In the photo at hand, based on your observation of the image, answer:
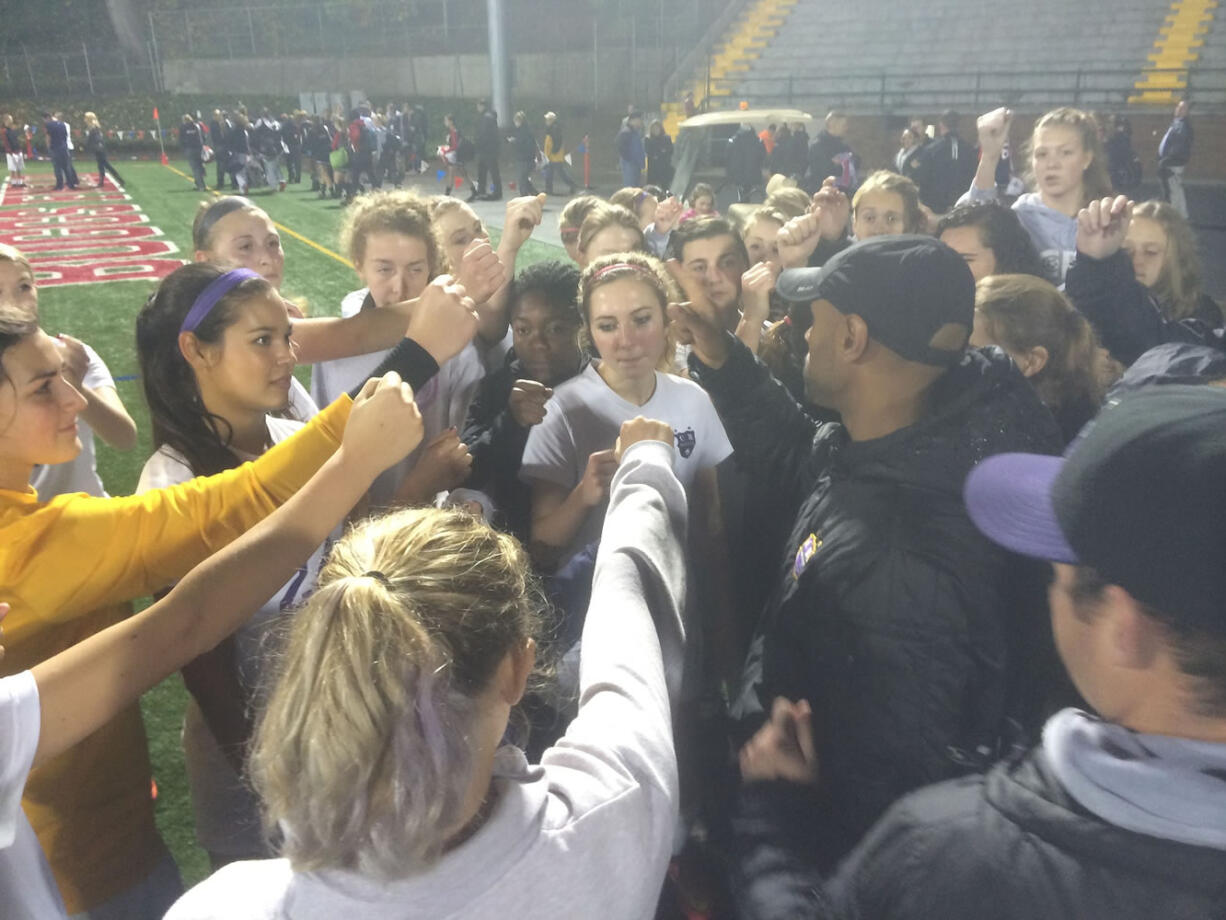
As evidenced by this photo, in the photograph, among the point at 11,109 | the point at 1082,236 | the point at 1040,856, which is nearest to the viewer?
the point at 1040,856

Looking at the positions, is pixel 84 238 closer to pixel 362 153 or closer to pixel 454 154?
pixel 362 153

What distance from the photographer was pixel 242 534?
1725 mm

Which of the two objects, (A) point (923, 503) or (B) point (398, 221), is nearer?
(A) point (923, 503)

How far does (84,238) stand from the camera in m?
14.7

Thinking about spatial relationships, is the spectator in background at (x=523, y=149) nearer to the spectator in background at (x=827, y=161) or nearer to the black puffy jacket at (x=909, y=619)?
the spectator in background at (x=827, y=161)

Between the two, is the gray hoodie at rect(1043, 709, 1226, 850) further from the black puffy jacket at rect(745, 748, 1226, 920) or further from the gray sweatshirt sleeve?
the gray sweatshirt sleeve

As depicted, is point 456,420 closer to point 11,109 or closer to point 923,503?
point 923,503

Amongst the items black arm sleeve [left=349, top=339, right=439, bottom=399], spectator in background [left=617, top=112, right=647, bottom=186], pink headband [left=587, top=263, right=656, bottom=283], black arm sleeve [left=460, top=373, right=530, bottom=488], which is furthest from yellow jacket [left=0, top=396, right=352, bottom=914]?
spectator in background [left=617, top=112, right=647, bottom=186]

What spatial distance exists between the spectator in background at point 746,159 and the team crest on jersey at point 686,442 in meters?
14.0

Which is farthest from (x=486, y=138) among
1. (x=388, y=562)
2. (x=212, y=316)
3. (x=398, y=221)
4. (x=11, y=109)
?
(x=11, y=109)

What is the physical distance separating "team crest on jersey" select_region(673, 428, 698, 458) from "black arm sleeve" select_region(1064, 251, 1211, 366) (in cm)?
141

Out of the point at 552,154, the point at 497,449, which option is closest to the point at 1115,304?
the point at 497,449

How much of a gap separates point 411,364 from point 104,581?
0.74m

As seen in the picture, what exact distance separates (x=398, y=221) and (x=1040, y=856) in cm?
295
